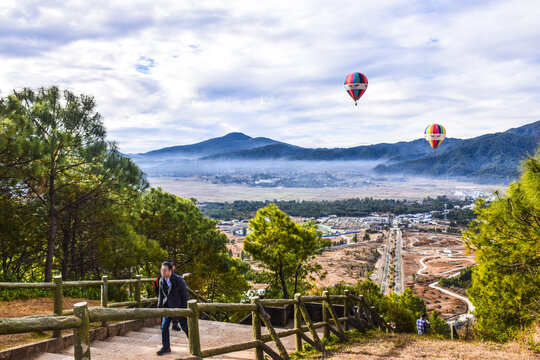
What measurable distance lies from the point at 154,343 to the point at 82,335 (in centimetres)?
311

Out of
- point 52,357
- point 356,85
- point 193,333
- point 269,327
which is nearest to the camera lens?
point 193,333

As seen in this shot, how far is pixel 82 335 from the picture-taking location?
3.17 metres

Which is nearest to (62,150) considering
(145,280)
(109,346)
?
(145,280)

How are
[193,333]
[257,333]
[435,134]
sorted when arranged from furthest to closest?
[435,134], [257,333], [193,333]

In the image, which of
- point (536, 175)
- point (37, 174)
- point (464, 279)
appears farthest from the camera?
point (464, 279)

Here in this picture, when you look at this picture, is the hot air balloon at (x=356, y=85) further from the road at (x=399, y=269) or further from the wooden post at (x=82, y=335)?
the road at (x=399, y=269)

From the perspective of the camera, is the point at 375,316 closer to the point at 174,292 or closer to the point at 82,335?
the point at 174,292

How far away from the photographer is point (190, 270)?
17.0m

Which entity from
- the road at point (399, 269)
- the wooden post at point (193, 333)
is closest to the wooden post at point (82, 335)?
the wooden post at point (193, 333)

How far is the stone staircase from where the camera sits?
4.89 meters

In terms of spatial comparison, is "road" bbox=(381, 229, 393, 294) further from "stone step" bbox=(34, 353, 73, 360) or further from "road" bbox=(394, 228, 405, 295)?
"stone step" bbox=(34, 353, 73, 360)

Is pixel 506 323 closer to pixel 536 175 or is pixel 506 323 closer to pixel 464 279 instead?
pixel 536 175

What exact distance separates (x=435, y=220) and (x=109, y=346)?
19626 centimetres

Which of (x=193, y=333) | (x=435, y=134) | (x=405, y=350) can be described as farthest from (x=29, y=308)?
(x=435, y=134)
